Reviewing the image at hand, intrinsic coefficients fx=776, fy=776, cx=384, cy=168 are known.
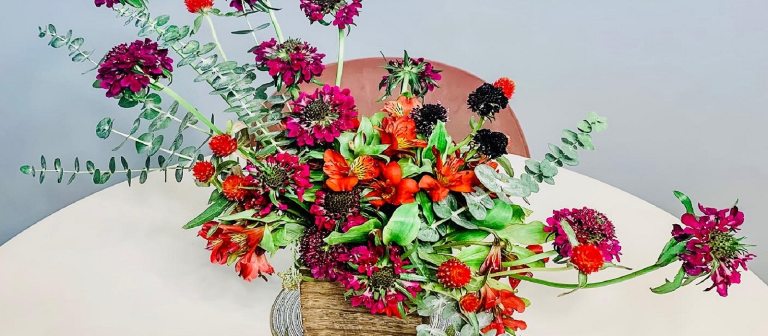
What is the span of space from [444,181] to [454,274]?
9cm

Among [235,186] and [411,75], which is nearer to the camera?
[235,186]

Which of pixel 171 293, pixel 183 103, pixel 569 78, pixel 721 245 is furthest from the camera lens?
pixel 569 78

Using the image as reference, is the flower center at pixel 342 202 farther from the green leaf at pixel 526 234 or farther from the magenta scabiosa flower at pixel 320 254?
the green leaf at pixel 526 234

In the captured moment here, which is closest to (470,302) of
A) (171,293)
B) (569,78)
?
(171,293)

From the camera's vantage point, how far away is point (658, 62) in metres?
2.45

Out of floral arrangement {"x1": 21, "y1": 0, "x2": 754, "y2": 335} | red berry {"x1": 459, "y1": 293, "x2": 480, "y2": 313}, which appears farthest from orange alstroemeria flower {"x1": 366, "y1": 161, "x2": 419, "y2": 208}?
red berry {"x1": 459, "y1": 293, "x2": 480, "y2": 313}

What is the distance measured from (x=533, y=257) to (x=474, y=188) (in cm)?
9

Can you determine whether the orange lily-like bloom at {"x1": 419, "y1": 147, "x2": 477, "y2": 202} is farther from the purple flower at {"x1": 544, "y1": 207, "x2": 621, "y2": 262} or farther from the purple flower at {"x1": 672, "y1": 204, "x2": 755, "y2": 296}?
the purple flower at {"x1": 672, "y1": 204, "x2": 755, "y2": 296}

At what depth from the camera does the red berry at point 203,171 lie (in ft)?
2.49

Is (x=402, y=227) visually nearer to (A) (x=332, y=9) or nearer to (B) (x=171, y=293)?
(A) (x=332, y=9)

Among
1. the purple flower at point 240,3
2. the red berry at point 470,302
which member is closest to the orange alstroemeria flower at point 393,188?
the red berry at point 470,302

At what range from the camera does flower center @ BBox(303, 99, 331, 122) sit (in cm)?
73

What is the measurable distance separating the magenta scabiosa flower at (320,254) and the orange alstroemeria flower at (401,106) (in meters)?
0.15

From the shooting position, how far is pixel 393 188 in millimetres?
737
